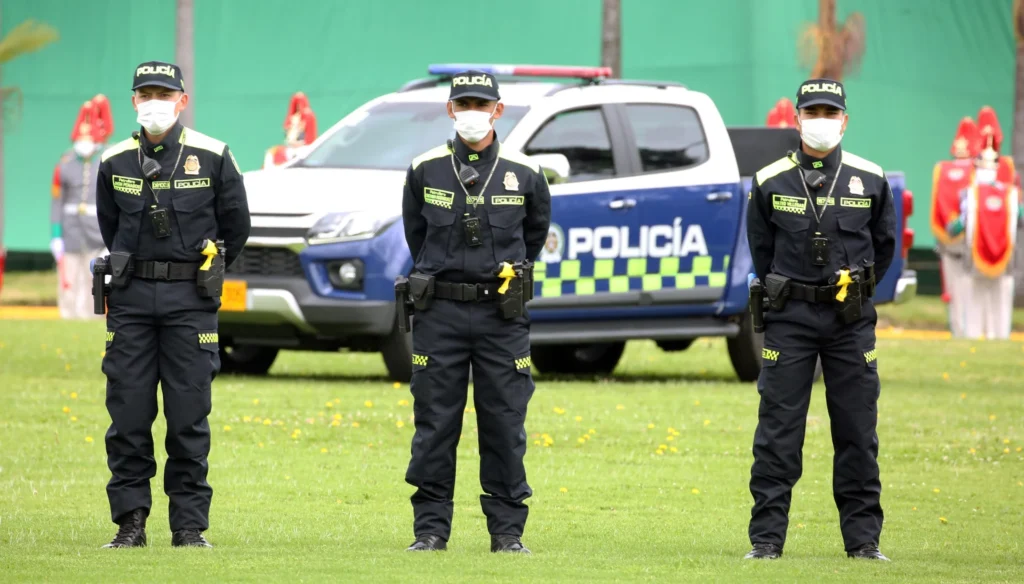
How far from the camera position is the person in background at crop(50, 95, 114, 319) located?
22859 millimetres

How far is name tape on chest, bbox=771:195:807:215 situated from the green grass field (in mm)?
1374

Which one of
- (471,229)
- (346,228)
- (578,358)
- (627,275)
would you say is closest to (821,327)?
(471,229)

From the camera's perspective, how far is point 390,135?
1462 centimetres

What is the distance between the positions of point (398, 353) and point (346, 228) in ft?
3.81

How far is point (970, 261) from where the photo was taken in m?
21.8

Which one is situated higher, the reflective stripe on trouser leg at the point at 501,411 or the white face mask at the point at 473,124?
the white face mask at the point at 473,124

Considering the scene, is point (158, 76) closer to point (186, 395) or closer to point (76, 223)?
point (186, 395)

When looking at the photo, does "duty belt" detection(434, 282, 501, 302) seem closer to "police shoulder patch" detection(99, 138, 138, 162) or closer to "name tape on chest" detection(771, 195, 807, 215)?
"name tape on chest" detection(771, 195, 807, 215)

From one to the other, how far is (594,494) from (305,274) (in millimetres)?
4165

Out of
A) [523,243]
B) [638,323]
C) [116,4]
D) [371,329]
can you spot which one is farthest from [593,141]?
[116,4]

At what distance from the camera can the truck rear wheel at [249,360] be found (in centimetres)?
1544

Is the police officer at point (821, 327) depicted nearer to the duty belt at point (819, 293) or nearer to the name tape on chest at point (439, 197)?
the duty belt at point (819, 293)

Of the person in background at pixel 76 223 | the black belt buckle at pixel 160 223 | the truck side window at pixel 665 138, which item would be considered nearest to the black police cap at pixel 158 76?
the black belt buckle at pixel 160 223

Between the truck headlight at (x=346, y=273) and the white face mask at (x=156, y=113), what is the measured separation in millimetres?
5772
